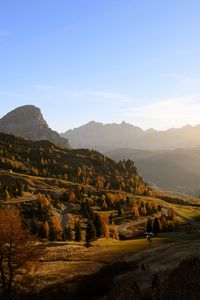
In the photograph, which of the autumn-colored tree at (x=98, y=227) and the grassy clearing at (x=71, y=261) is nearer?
the grassy clearing at (x=71, y=261)

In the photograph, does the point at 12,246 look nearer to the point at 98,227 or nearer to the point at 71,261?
the point at 71,261

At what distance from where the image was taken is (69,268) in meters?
75.1

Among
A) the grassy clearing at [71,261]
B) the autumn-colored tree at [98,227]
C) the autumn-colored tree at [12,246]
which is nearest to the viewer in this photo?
the autumn-colored tree at [12,246]

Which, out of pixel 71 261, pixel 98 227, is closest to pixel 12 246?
pixel 71 261

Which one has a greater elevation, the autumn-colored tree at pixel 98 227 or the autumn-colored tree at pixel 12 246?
the autumn-colored tree at pixel 12 246

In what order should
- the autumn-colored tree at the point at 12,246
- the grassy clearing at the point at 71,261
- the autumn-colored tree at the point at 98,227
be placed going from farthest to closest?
1. the autumn-colored tree at the point at 98,227
2. the grassy clearing at the point at 71,261
3. the autumn-colored tree at the point at 12,246

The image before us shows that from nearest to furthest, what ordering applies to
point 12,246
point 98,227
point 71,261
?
point 12,246
point 71,261
point 98,227

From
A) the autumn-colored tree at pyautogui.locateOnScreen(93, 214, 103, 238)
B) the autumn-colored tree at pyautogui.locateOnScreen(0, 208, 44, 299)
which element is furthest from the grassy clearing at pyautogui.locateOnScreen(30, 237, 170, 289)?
the autumn-colored tree at pyautogui.locateOnScreen(93, 214, 103, 238)

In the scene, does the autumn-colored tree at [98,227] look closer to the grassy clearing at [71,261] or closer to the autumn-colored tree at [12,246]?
the grassy clearing at [71,261]

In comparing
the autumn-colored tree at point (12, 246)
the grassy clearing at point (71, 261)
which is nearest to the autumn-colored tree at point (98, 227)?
the grassy clearing at point (71, 261)

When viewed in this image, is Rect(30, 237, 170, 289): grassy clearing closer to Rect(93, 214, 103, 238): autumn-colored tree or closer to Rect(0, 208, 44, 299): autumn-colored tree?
Rect(0, 208, 44, 299): autumn-colored tree

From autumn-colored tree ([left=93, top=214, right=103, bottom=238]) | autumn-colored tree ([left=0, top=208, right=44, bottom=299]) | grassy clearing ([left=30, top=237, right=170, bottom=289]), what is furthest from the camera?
autumn-colored tree ([left=93, top=214, right=103, bottom=238])

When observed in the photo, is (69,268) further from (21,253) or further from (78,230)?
(78,230)

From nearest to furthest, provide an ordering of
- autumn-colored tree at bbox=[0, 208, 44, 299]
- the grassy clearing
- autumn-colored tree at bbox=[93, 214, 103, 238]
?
autumn-colored tree at bbox=[0, 208, 44, 299] → the grassy clearing → autumn-colored tree at bbox=[93, 214, 103, 238]
